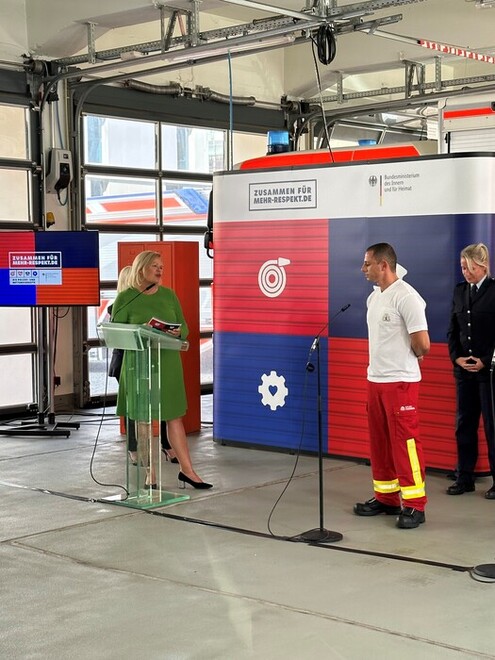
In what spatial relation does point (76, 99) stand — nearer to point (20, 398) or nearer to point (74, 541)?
point (20, 398)

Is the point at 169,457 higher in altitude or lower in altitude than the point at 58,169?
lower

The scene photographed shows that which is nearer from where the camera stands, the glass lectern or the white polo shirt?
the white polo shirt

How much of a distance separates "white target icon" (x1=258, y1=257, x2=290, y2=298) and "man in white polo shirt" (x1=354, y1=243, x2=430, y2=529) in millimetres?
2187

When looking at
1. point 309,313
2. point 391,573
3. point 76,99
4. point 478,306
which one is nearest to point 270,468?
point 309,313

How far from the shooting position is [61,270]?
918 cm

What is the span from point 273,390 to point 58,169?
369cm

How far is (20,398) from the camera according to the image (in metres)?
10.5

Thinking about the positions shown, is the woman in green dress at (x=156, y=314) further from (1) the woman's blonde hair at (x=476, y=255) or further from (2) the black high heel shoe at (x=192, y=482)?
(1) the woman's blonde hair at (x=476, y=255)

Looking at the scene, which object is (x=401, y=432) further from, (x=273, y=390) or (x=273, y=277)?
(x=273, y=277)

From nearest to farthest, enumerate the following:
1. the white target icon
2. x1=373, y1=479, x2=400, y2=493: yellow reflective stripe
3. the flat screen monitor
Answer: x1=373, y1=479, x2=400, y2=493: yellow reflective stripe → the white target icon → the flat screen monitor

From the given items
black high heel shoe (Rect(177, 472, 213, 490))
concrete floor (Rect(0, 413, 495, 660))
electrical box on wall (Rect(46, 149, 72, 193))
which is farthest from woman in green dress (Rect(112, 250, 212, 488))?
electrical box on wall (Rect(46, 149, 72, 193))

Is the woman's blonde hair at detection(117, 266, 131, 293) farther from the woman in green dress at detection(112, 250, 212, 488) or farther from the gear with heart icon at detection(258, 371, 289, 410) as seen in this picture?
the gear with heart icon at detection(258, 371, 289, 410)

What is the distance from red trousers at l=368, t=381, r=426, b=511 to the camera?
226 inches

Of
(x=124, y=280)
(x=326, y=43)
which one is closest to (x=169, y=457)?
(x=124, y=280)
